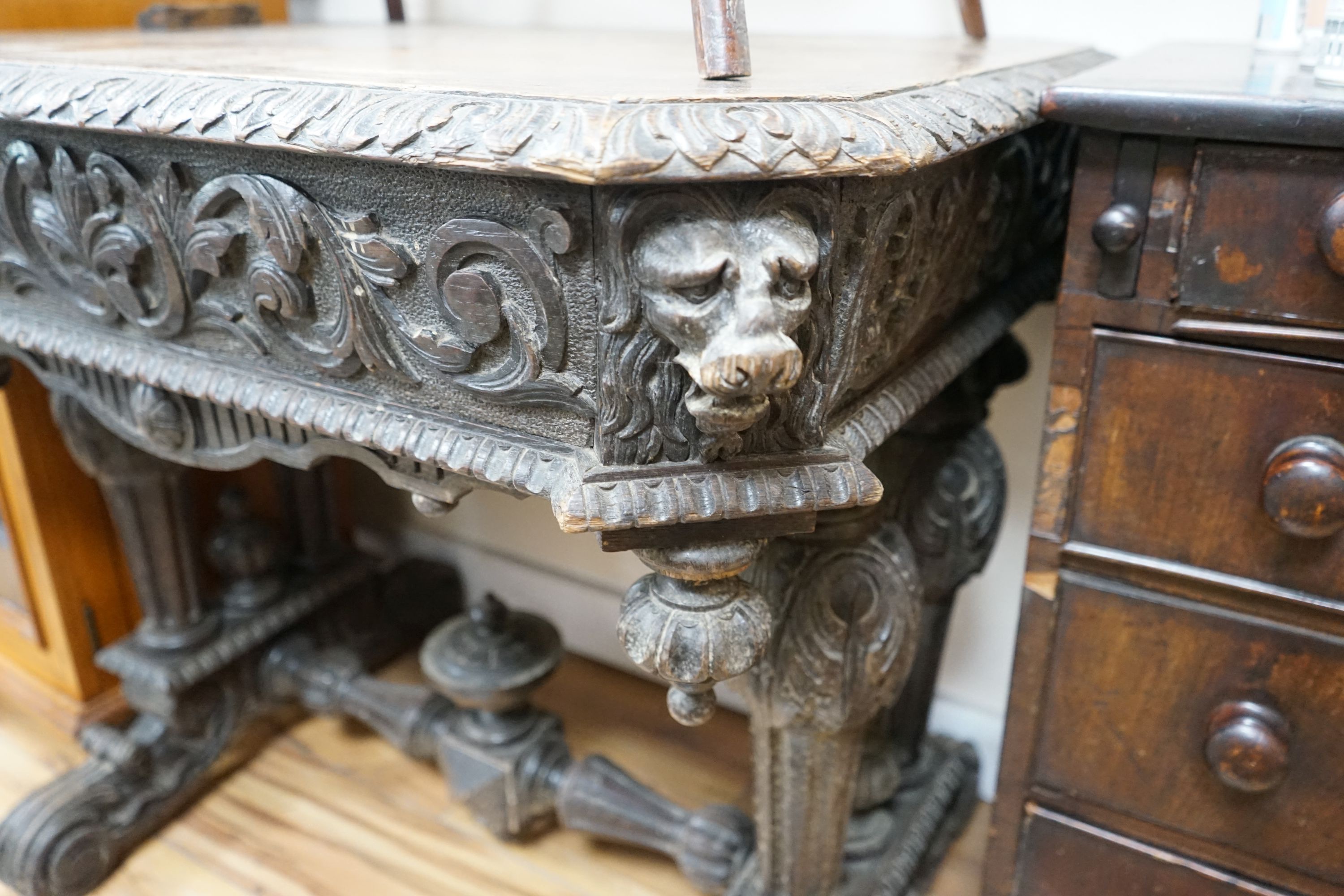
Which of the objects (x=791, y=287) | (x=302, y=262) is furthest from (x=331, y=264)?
(x=791, y=287)

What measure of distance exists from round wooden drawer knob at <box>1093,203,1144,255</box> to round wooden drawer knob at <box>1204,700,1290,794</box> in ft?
0.93

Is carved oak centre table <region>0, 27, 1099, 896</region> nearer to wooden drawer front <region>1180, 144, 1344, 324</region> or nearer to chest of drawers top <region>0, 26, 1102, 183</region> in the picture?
chest of drawers top <region>0, 26, 1102, 183</region>

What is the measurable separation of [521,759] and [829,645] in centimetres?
44

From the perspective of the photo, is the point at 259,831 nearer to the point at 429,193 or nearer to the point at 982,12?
the point at 429,193

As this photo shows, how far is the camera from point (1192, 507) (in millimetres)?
570

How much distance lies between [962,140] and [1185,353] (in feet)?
0.60

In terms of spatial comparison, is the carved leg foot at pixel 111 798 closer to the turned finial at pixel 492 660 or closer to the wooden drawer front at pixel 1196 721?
the turned finial at pixel 492 660

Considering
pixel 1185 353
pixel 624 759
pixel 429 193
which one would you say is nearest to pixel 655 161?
pixel 429 193

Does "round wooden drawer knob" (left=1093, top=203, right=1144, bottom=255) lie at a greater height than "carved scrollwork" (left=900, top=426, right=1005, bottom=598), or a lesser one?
greater

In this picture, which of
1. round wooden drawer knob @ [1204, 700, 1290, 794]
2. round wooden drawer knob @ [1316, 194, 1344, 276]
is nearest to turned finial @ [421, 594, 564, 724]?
round wooden drawer knob @ [1204, 700, 1290, 794]

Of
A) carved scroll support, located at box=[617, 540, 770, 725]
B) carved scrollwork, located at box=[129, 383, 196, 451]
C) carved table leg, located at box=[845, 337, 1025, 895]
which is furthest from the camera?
carved table leg, located at box=[845, 337, 1025, 895]

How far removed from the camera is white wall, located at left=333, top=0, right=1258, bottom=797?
88cm

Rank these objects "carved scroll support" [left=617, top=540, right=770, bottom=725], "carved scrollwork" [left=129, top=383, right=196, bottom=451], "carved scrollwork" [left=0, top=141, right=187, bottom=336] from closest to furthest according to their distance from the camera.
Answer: "carved scroll support" [left=617, top=540, right=770, bottom=725], "carved scrollwork" [left=0, top=141, right=187, bottom=336], "carved scrollwork" [left=129, top=383, right=196, bottom=451]

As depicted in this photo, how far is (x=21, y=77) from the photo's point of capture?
1.98ft
